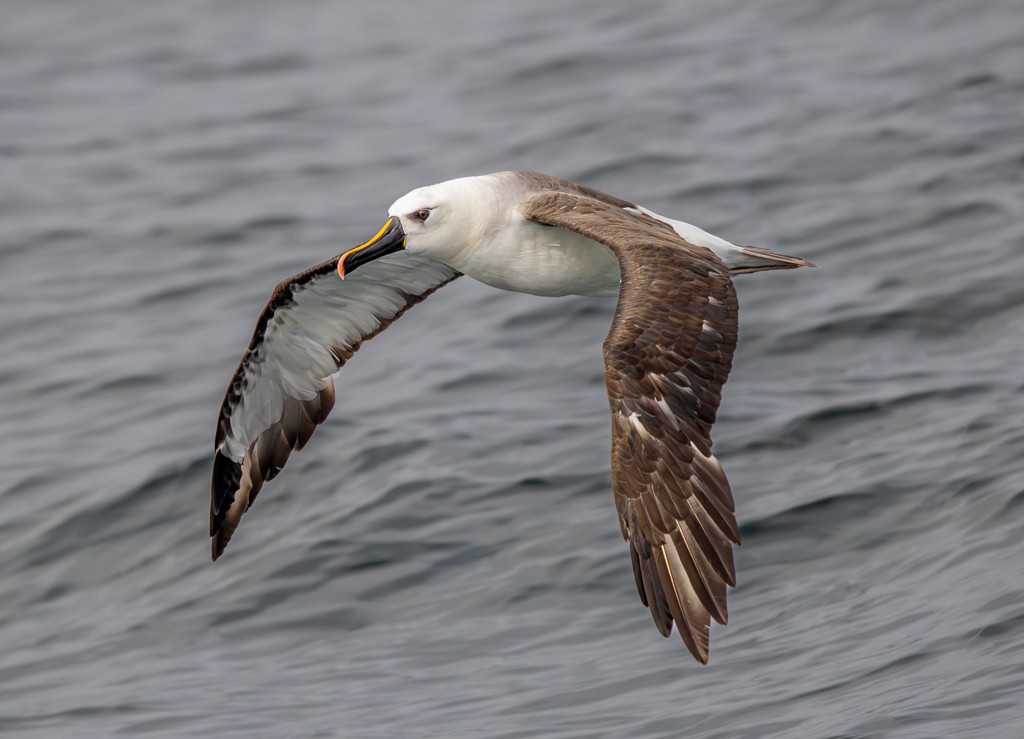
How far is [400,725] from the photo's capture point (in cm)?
953

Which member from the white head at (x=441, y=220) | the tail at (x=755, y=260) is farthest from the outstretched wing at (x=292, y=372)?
the tail at (x=755, y=260)

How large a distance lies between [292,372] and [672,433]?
12.7 ft

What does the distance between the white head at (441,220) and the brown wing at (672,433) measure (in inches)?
57.0

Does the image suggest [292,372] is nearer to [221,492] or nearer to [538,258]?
[221,492]

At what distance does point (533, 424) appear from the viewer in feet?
39.7

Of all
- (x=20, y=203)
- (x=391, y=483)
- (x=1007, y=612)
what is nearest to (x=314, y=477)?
(x=391, y=483)

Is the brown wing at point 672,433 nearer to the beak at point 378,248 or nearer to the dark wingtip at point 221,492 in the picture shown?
the beak at point 378,248

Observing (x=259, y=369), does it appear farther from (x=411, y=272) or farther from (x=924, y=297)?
(x=924, y=297)

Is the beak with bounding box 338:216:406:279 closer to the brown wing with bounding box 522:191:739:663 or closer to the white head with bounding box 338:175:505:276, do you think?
the white head with bounding box 338:175:505:276

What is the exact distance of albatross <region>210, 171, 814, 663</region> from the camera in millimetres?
7801

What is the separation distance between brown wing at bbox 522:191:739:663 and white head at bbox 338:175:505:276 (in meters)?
1.45

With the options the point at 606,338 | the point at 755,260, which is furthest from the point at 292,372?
the point at 606,338

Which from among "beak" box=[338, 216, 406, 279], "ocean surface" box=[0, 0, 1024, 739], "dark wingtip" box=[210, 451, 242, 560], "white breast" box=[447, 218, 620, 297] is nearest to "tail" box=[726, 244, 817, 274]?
"white breast" box=[447, 218, 620, 297]

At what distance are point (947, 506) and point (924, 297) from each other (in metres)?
3.16
